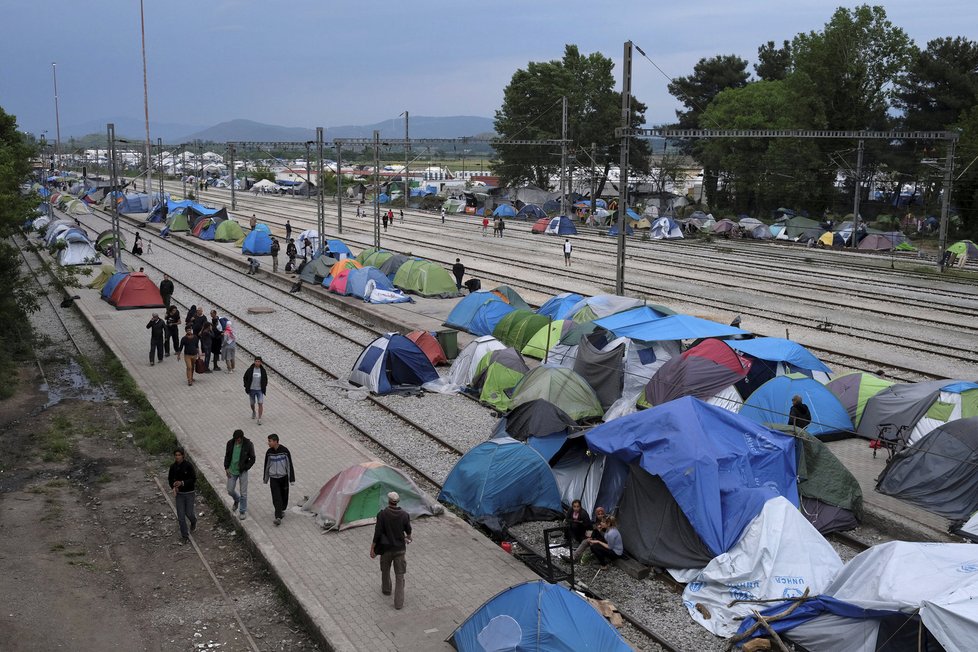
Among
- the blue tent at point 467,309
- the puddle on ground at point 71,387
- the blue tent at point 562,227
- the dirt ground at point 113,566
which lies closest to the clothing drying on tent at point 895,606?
the dirt ground at point 113,566

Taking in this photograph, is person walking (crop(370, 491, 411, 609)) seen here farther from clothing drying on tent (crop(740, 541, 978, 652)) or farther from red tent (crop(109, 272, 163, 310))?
red tent (crop(109, 272, 163, 310))

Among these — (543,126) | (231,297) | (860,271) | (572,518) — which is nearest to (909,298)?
(860,271)

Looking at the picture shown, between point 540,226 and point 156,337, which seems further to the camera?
point 540,226

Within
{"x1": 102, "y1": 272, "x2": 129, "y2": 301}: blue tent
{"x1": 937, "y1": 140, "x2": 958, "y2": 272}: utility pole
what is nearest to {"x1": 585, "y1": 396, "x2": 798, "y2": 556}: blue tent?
{"x1": 102, "y1": 272, "x2": 129, "y2": 301}: blue tent

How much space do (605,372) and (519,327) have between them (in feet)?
16.2

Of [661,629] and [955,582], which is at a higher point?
[955,582]

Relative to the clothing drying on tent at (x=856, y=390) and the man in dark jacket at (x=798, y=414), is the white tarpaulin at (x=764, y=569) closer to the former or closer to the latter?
the man in dark jacket at (x=798, y=414)

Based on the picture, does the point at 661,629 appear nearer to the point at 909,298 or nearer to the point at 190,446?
the point at 190,446

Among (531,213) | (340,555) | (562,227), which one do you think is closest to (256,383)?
(340,555)

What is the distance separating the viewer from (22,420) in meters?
19.6

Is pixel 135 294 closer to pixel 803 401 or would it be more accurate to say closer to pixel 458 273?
pixel 458 273

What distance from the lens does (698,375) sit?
18.2m

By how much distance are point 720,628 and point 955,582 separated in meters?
2.58

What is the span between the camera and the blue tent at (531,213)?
73819 millimetres
